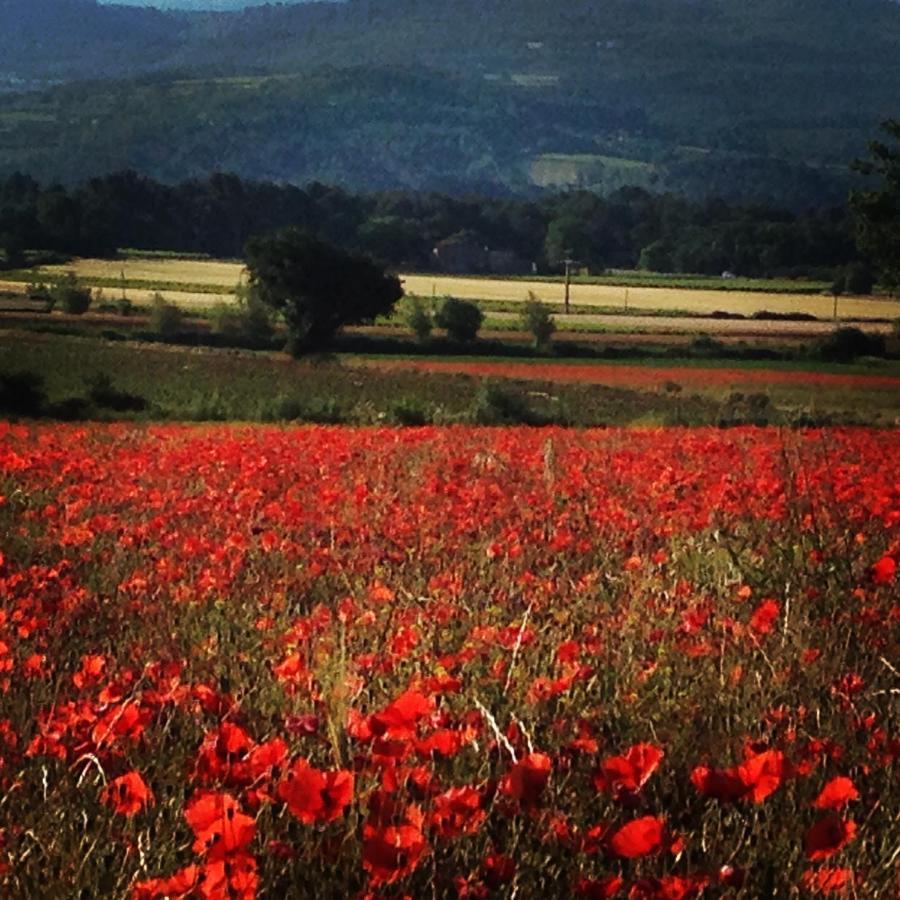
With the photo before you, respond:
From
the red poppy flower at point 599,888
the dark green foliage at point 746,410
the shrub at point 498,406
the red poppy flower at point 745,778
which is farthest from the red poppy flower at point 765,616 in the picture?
the shrub at point 498,406

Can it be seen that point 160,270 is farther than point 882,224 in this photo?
Yes

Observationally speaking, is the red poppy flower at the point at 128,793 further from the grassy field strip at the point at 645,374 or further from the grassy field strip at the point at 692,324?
the grassy field strip at the point at 692,324

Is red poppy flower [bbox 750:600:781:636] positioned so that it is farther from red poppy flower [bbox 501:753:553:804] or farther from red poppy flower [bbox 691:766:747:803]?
red poppy flower [bbox 501:753:553:804]

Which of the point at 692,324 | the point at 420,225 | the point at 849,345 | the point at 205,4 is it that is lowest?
the point at 849,345

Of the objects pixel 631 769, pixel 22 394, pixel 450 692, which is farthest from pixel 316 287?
pixel 631 769

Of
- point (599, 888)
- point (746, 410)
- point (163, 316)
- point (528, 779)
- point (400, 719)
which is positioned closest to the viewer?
point (599, 888)

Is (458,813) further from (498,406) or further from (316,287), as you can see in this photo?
(316,287)

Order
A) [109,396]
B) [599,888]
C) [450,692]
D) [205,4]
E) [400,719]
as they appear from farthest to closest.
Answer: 1. [205,4]
2. [109,396]
3. [450,692]
4. [400,719]
5. [599,888]
